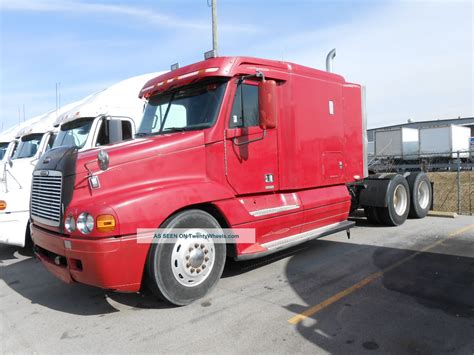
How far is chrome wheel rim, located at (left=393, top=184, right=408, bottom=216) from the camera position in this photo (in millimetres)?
8859

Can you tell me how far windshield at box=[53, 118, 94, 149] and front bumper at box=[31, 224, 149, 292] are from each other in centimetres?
328

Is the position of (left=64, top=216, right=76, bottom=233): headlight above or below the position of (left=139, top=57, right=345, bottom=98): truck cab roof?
below

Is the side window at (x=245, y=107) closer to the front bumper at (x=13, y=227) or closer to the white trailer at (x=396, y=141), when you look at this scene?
the front bumper at (x=13, y=227)

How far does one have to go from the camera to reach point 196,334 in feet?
12.1

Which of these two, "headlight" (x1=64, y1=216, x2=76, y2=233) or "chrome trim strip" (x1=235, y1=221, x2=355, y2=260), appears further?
"chrome trim strip" (x1=235, y1=221, x2=355, y2=260)

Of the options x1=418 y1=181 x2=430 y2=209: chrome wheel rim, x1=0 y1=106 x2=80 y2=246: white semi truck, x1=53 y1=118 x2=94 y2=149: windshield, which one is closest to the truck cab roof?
x1=53 y1=118 x2=94 y2=149: windshield

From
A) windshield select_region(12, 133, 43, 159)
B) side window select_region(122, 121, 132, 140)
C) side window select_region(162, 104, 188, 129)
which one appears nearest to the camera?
side window select_region(162, 104, 188, 129)

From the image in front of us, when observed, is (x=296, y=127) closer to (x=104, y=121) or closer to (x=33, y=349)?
(x=104, y=121)

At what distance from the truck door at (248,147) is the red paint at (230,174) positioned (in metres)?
0.01

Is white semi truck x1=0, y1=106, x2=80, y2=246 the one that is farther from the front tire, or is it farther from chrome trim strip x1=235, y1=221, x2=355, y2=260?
the front tire

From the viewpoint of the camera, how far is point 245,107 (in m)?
5.12

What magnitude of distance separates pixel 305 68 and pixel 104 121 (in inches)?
148

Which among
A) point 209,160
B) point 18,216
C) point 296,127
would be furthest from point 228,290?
point 18,216

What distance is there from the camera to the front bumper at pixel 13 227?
647 cm
